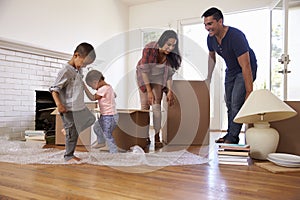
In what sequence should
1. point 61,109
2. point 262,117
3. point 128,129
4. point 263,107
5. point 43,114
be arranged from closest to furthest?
point 61,109 → point 263,107 → point 262,117 → point 128,129 → point 43,114

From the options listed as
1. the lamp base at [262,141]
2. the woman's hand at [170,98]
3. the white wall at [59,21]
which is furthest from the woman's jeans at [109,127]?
the white wall at [59,21]

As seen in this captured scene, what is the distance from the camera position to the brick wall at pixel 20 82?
292 centimetres

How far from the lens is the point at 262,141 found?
192 cm

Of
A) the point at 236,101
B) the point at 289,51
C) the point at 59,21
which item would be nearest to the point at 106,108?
the point at 236,101

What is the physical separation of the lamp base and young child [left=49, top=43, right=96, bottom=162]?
123cm

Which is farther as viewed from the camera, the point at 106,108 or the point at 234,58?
the point at 234,58

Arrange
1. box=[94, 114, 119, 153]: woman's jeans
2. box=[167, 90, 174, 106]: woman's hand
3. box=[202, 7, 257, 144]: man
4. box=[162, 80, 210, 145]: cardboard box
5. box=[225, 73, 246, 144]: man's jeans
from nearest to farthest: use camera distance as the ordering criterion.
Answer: box=[94, 114, 119, 153]: woman's jeans
box=[202, 7, 257, 144]: man
box=[225, 73, 246, 144]: man's jeans
box=[167, 90, 174, 106]: woman's hand
box=[162, 80, 210, 145]: cardboard box

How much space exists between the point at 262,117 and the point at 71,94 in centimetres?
134

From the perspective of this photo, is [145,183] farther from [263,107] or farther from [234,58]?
[234,58]

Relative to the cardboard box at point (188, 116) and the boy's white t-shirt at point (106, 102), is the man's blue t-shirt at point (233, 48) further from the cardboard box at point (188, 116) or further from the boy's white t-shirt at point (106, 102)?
the boy's white t-shirt at point (106, 102)

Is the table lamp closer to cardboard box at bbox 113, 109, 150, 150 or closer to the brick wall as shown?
cardboard box at bbox 113, 109, 150, 150

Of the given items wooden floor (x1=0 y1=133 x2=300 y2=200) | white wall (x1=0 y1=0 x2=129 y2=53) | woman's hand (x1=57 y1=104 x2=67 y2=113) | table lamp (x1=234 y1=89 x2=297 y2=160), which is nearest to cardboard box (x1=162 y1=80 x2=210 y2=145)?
table lamp (x1=234 y1=89 x2=297 y2=160)

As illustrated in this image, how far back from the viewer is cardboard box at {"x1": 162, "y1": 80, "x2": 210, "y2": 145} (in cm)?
262

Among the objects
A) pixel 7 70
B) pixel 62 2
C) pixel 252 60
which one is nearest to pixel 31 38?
pixel 7 70
